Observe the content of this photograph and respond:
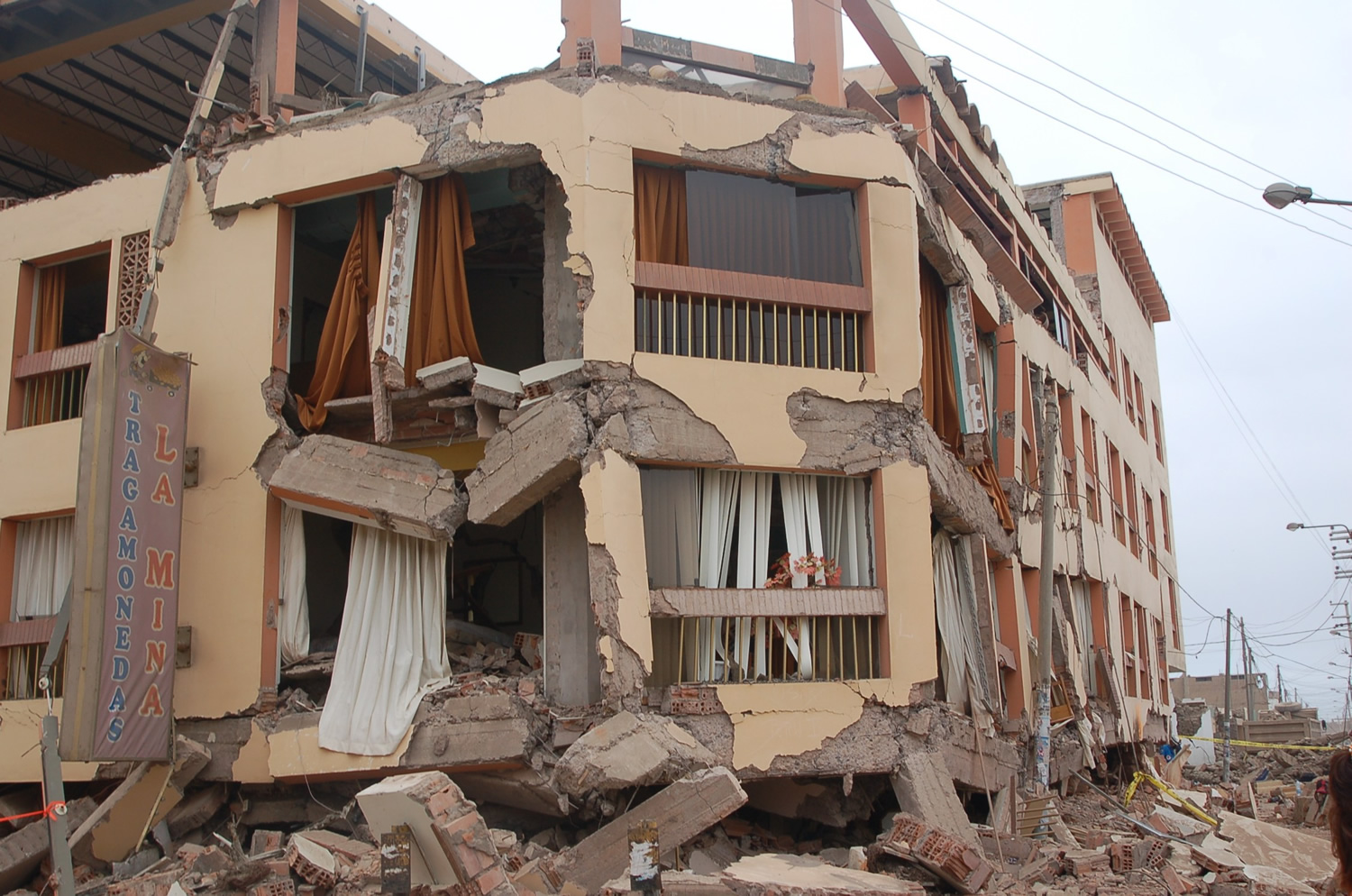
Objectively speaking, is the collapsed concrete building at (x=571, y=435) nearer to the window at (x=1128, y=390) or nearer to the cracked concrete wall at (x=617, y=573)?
the cracked concrete wall at (x=617, y=573)

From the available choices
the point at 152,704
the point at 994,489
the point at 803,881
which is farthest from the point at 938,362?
the point at 152,704

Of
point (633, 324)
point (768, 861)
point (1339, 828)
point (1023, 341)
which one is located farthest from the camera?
point (1023, 341)

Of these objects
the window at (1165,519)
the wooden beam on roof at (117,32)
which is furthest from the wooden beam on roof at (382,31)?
the window at (1165,519)

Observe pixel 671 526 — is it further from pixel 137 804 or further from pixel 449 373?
pixel 137 804

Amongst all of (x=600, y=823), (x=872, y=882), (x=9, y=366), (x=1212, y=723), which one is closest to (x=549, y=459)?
(x=600, y=823)

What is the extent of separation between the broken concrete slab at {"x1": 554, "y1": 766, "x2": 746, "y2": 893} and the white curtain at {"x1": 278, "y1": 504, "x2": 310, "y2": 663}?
3.64 m

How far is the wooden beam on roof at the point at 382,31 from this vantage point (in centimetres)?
1605

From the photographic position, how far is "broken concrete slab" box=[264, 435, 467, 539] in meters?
11.5

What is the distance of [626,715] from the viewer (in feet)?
34.7

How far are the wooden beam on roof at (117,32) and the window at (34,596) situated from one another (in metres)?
6.19

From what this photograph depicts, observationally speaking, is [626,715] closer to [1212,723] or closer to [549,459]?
[549,459]

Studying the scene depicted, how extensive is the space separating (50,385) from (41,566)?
1979 mm

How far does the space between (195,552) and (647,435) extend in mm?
4560

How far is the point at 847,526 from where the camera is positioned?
12.0m
